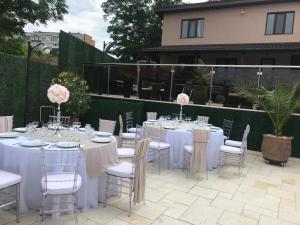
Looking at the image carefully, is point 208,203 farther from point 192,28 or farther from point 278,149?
point 192,28

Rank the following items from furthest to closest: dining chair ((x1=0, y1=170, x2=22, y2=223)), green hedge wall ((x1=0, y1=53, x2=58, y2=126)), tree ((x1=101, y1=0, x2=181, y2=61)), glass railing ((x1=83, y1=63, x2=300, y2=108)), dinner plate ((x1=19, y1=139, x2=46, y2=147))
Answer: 1. tree ((x1=101, y1=0, x2=181, y2=61))
2. glass railing ((x1=83, y1=63, x2=300, y2=108))
3. green hedge wall ((x1=0, y1=53, x2=58, y2=126))
4. dinner plate ((x1=19, y1=139, x2=46, y2=147))
5. dining chair ((x1=0, y1=170, x2=22, y2=223))

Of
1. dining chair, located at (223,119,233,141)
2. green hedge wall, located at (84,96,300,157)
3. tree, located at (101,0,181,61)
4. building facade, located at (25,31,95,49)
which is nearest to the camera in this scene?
green hedge wall, located at (84,96,300,157)

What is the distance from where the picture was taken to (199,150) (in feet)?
18.3

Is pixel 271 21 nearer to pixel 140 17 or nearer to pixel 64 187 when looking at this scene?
pixel 140 17

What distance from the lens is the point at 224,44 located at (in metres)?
14.6

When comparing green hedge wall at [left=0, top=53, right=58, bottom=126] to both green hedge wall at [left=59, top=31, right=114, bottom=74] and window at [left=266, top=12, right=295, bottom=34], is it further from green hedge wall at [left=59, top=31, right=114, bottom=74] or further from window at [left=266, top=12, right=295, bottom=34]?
window at [left=266, top=12, right=295, bottom=34]

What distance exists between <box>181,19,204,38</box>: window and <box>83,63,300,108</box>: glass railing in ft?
20.0

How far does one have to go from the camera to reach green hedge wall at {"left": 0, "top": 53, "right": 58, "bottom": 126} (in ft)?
25.3

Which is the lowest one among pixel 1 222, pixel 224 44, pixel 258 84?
pixel 1 222

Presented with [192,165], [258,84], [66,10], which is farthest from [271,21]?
[66,10]

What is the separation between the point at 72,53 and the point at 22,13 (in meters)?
7.51

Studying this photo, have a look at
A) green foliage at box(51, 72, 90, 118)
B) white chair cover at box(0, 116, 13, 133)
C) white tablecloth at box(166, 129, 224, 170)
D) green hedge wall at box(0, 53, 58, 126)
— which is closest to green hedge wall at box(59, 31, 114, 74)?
green hedge wall at box(0, 53, 58, 126)

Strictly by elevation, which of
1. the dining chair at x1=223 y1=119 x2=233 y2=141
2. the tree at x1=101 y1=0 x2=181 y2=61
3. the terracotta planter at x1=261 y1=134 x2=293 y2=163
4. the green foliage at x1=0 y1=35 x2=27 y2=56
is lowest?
the terracotta planter at x1=261 y1=134 x2=293 y2=163

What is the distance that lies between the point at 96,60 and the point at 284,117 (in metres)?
9.00
